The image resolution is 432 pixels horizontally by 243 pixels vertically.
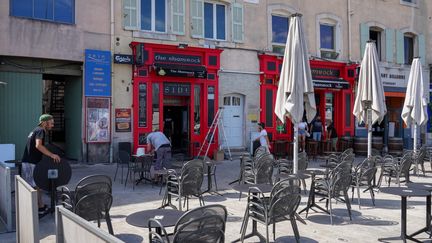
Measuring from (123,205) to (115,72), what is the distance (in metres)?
7.22

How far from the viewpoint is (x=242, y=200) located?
26.7ft

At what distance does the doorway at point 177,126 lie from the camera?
51.5ft

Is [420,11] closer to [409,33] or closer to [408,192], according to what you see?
[409,33]

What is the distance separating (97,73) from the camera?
1347 cm

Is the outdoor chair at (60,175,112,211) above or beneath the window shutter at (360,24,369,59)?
beneath

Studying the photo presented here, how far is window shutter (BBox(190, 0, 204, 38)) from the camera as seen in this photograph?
1537 centimetres

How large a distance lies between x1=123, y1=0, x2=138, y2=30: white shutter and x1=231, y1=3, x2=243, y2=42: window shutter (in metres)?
4.02

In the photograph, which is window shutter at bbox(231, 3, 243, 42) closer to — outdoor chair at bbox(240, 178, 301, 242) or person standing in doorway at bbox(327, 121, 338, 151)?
person standing in doorway at bbox(327, 121, 338, 151)

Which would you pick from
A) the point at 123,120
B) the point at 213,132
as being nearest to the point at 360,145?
the point at 213,132

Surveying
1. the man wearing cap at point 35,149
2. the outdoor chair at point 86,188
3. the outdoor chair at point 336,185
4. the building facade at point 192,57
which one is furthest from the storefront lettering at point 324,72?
the outdoor chair at point 86,188

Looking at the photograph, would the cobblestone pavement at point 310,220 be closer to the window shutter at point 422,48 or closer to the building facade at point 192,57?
the building facade at point 192,57

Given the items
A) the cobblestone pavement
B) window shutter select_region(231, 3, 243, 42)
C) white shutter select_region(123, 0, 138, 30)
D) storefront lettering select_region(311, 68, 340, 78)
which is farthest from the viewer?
storefront lettering select_region(311, 68, 340, 78)

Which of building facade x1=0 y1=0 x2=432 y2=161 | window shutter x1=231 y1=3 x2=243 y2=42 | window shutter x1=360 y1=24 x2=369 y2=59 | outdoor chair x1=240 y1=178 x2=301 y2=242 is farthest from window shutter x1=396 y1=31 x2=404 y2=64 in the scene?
outdoor chair x1=240 y1=178 x2=301 y2=242

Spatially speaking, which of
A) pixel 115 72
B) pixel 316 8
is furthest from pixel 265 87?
pixel 115 72
